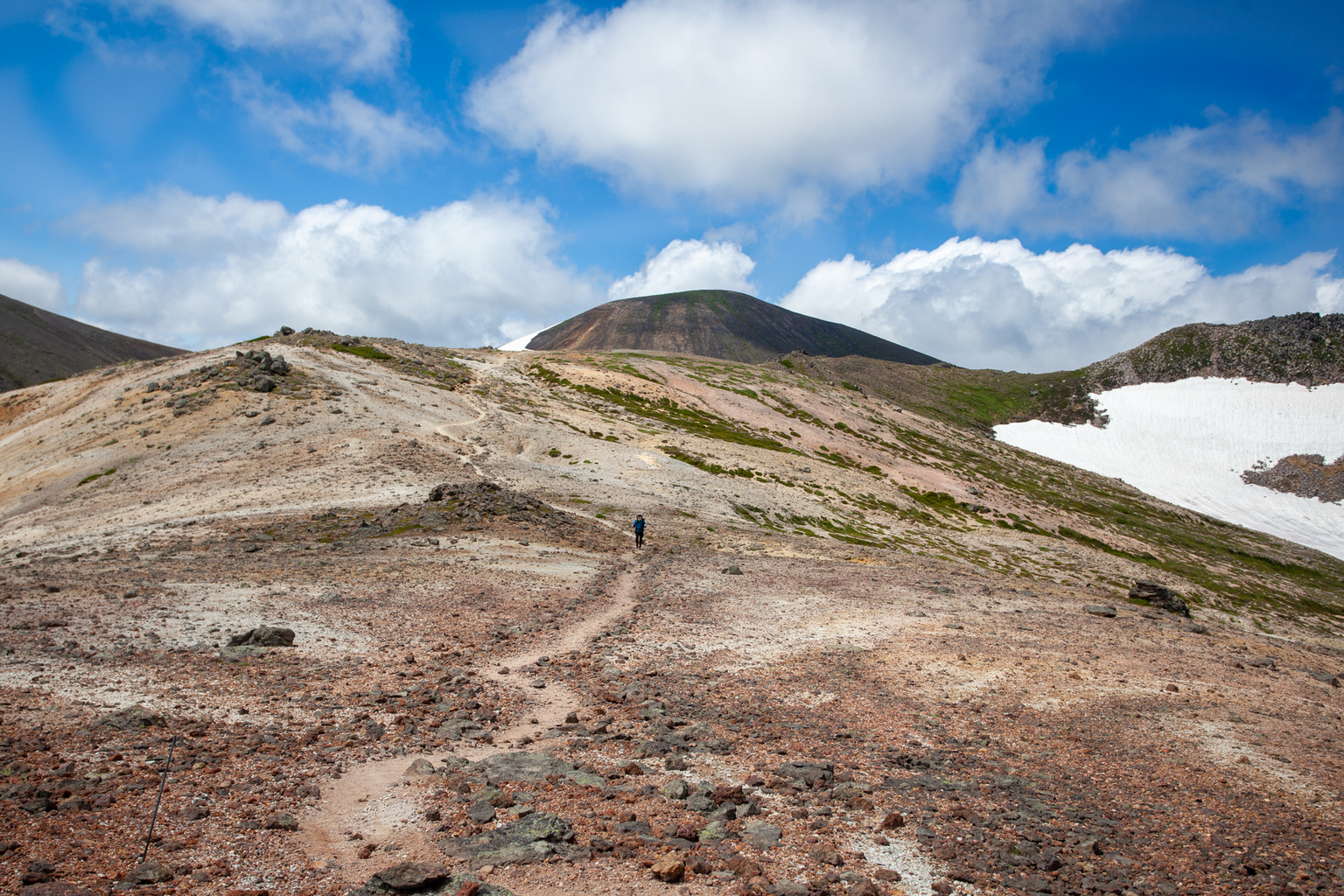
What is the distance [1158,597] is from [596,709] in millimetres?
31811

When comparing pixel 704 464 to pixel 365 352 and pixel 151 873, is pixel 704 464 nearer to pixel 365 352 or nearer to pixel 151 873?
pixel 365 352

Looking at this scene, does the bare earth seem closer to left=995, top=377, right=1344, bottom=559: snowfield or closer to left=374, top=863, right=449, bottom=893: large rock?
left=374, top=863, right=449, bottom=893: large rock

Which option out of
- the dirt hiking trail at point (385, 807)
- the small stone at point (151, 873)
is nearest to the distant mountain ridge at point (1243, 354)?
the dirt hiking trail at point (385, 807)

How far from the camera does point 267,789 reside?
29.6 feet

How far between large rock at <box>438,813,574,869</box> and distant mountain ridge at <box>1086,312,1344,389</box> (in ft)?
545

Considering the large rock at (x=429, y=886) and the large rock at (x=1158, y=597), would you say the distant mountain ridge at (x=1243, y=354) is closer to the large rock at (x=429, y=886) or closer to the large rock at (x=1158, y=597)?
the large rock at (x=1158, y=597)

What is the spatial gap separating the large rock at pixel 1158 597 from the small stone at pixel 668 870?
32706 mm

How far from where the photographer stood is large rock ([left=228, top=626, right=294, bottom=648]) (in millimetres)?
15047

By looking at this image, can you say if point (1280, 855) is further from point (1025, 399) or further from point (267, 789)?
point (1025, 399)

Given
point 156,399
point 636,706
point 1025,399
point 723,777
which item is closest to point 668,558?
point 636,706

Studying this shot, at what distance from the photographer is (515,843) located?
820 centimetres

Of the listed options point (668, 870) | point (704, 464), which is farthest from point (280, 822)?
point (704, 464)

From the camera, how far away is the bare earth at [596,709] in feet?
26.2

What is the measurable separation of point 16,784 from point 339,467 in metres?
32.4
